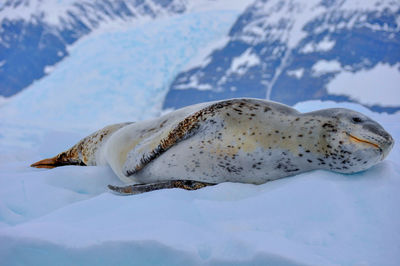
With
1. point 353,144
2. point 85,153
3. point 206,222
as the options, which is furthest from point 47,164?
point 353,144

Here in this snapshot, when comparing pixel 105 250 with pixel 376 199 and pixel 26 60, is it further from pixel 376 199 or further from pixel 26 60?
pixel 26 60

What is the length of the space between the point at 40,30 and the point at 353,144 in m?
15.5

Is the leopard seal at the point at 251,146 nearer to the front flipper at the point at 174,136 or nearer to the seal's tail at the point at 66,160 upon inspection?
the front flipper at the point at 174,136

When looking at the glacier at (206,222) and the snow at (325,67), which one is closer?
the glacier at (206,222)

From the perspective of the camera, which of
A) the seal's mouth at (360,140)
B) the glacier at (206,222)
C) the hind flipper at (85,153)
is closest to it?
the glacier at (206,222)

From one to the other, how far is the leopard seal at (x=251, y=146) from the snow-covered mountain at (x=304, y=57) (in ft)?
27.5

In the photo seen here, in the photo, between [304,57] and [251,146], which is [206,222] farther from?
[304,57]

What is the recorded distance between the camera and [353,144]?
1.28 m

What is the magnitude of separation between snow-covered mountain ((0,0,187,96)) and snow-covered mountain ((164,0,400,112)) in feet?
19.7

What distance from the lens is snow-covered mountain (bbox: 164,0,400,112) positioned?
9.91 metres

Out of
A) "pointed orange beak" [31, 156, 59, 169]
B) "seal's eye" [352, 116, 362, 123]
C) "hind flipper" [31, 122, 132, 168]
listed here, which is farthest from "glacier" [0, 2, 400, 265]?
"pointed orange beak" [31, 156, 59, 169]

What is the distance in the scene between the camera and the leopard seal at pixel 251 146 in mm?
1300

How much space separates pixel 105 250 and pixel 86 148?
170 cm

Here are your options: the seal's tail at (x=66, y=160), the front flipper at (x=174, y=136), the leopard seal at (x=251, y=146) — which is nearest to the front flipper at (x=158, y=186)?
the leopard seal at (x=251, y=146)
